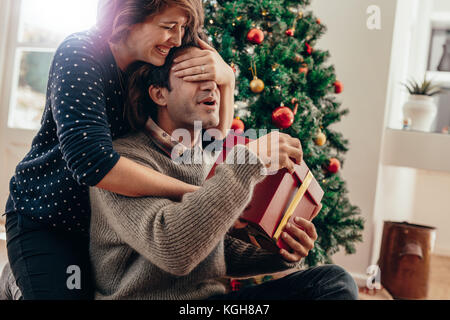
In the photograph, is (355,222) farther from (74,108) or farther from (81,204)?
(74,108)

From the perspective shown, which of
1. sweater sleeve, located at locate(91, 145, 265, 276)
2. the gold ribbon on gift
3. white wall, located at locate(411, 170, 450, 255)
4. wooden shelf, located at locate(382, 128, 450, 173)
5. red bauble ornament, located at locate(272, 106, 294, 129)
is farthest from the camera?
white wall, located at locate(411, 170, 450, 255)

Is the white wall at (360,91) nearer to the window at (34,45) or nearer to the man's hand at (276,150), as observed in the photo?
the window at (34,45)

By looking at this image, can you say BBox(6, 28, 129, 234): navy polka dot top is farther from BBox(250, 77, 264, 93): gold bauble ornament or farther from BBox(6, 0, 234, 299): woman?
BBox(250, 77, 264, 93): gold bauble ornament

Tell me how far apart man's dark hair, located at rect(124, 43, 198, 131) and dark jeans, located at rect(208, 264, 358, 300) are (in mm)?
414

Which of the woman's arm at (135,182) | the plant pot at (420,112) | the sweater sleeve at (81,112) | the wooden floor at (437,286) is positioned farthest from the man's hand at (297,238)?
the plant pot at (420,112)

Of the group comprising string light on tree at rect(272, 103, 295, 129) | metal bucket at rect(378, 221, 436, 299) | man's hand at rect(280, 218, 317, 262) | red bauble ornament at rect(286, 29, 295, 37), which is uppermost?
red bauble ornament at rect(286, 29, 295, 37)

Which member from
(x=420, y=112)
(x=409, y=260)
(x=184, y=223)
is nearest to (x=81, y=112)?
(x=184, y=223)

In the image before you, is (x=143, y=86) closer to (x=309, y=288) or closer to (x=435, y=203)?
(x=309, y=288)

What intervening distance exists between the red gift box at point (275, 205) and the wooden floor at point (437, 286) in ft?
5.47

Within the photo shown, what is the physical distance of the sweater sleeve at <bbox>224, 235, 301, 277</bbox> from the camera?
96 cm

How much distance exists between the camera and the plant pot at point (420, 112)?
2689 millimetres

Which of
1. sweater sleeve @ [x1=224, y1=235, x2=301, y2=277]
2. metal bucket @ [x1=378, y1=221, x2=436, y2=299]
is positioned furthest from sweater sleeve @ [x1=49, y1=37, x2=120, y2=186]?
metal bucket @ [x1=378, y1=221, x2=436, y2=299]

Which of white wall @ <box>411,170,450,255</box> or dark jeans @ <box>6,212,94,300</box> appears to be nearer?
dark jeans @ <box>6,212,94,300</box>
